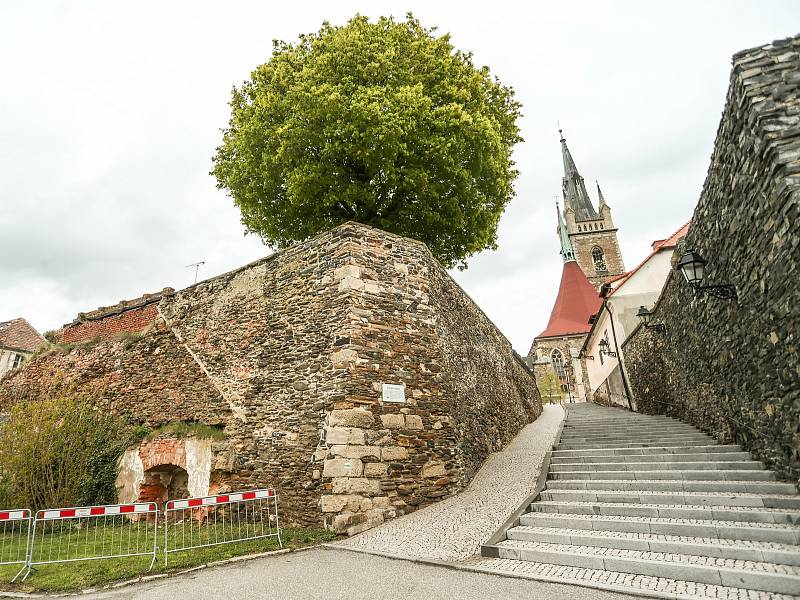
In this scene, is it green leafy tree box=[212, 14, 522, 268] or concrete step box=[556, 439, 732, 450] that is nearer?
concrete step box=[556, 439, 732, 450]

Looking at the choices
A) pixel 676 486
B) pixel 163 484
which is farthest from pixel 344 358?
pixel 676 486

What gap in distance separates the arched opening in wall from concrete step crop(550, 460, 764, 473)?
7626 millimetres

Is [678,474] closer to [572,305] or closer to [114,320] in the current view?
[114,320]

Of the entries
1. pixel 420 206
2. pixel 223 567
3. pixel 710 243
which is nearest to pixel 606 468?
pixel 710 243

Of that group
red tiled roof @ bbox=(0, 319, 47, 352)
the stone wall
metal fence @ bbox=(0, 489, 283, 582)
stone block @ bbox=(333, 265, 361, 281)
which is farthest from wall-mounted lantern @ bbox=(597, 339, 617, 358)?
red tiled roof @ bbox=(0, 319, 47, 352)

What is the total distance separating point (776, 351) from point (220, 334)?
9.99 m

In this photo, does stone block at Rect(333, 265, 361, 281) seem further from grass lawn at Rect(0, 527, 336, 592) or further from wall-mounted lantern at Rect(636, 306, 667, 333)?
wall-mounted lantern at Rect(636, 306, 667, 333)

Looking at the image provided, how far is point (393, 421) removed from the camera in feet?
26.1

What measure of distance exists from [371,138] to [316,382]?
6.16 meters

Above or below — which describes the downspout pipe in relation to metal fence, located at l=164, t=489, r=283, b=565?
above

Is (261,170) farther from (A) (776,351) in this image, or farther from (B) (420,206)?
(A) (776,351)

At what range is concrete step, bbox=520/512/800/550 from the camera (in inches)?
175

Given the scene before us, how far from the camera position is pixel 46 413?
9648 mm

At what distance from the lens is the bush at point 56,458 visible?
9070 mm
